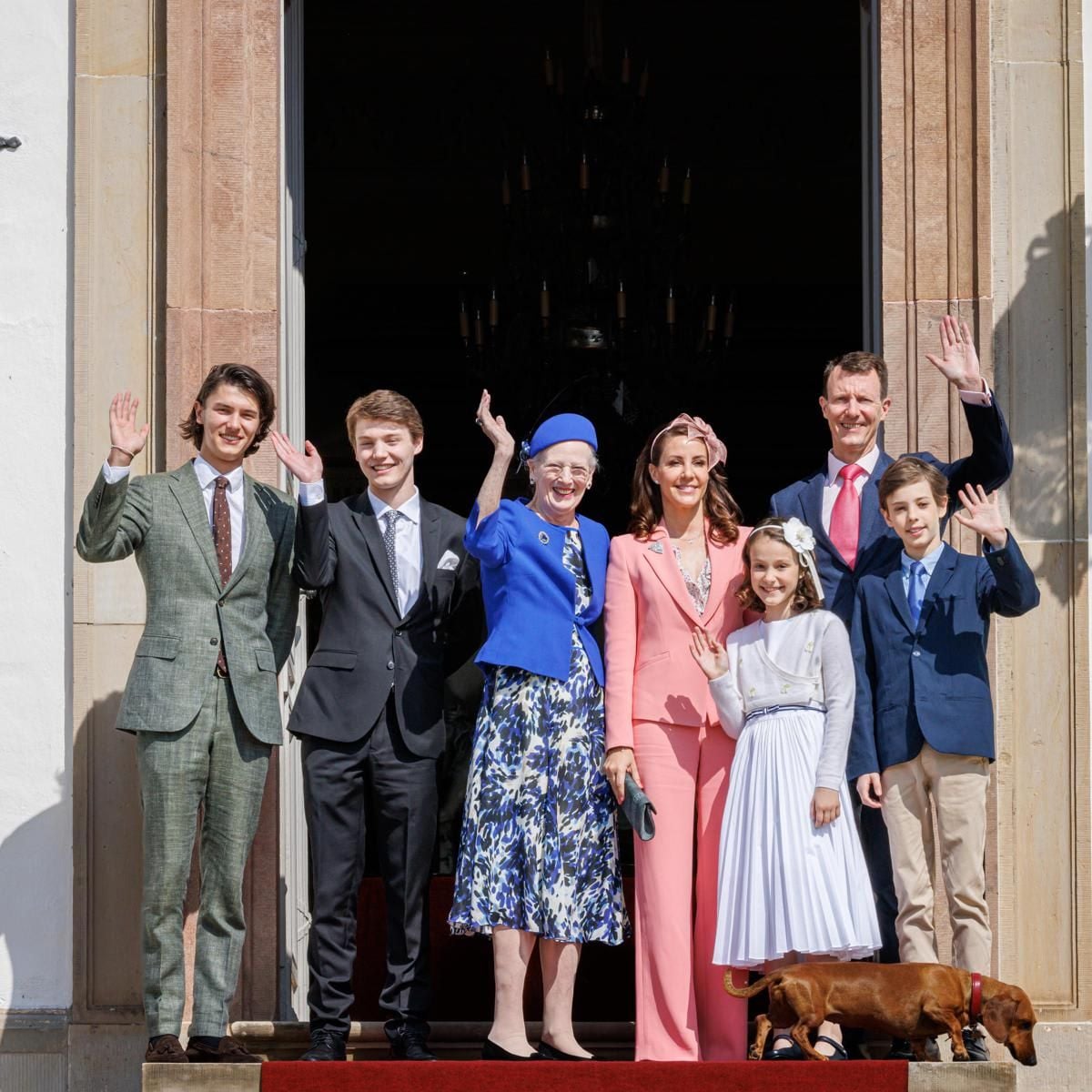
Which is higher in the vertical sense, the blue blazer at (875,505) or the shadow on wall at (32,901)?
the blue blazer at (875,505)

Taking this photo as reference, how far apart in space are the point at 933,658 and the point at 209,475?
89.5 inches

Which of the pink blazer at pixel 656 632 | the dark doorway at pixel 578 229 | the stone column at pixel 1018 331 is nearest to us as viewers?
the pink blazer at pixel 656 632

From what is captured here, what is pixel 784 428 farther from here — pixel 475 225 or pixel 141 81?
pixel 141 81

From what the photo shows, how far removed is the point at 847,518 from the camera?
20.5ft

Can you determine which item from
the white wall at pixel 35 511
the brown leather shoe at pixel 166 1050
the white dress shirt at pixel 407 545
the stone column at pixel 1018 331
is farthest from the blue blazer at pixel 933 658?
the white wall at pixel 35 511

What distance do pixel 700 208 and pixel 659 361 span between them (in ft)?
11.6

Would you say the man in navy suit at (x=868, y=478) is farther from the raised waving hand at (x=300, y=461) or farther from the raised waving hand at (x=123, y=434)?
the raised waving hand at (x=123, y=434)

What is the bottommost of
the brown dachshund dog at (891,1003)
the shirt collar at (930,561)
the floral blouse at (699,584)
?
the brown dachshund dog at (891,1003)

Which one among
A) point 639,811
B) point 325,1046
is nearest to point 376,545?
point 639,811

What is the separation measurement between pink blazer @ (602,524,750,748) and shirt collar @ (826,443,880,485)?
1.52 feet

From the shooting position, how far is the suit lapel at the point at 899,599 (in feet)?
19.5

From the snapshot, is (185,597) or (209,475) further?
(209,475)

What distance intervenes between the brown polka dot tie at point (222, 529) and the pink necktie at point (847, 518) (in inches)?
73.6

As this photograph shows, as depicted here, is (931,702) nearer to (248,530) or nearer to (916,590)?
(916,590)
